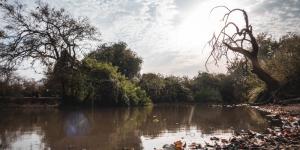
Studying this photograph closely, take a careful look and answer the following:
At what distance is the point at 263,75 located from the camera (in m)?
18.7

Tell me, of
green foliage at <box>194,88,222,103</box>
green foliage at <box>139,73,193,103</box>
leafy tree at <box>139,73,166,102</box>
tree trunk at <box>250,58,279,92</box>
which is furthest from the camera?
green foliage at <box>194,88,222,103</box>

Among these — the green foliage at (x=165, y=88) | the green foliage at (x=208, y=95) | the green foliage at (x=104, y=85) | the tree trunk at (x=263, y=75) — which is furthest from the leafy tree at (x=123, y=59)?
the tree trunk at (x=263, y=75)

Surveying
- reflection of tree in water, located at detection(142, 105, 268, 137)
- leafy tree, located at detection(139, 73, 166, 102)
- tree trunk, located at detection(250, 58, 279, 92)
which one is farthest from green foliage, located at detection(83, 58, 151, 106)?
leafy tree, located at detection(139, 73, 166, 102)

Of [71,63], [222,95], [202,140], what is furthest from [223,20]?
[222,95]

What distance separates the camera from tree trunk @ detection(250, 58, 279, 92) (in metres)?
17.9

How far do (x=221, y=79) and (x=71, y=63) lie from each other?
114ft

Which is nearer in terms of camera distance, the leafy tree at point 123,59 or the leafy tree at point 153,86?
the leafy tree at point 153,86

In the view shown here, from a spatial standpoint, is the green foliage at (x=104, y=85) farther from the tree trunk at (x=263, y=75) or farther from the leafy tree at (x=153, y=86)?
the leafy tree at (x=153, y=86)

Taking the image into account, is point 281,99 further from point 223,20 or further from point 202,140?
point 202,140

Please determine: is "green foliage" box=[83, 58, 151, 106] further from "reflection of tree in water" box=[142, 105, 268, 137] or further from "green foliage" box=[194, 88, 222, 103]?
"green foliage" box=[194, 88, 222, 103]

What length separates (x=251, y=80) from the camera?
3591 centimetres

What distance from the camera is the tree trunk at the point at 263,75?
17944 mm

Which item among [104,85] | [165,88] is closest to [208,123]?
[104,85]

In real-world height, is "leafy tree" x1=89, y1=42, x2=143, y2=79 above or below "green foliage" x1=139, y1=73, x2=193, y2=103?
above
